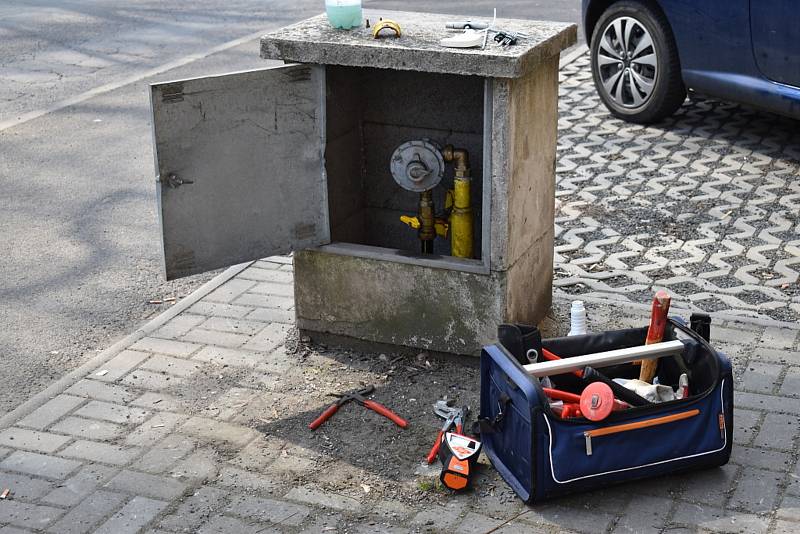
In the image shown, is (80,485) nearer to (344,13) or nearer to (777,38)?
(344,13)

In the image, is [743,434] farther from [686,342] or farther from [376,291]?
[376,291]

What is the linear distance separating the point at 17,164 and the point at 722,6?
517 centimetres

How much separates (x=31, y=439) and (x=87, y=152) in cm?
433

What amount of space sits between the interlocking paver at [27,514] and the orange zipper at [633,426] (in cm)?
198

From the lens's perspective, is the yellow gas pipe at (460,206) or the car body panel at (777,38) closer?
the yellow gas pipe at (460,206)

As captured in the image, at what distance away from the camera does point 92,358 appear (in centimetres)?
563

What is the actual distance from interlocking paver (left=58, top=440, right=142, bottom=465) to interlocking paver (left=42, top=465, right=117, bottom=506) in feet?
0.20

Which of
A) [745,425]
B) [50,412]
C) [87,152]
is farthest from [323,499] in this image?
[87,152]

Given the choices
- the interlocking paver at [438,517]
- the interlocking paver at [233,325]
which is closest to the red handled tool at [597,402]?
the interlocking paver at [438,517]

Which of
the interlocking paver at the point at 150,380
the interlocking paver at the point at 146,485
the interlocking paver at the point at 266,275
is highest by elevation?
the interlocking paver at the point at 266,275

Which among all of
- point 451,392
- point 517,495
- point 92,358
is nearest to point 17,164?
point 92,358

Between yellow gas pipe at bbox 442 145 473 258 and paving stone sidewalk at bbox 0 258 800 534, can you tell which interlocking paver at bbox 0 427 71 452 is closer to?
paving stone sidewalk at bbox 0 258 800 534

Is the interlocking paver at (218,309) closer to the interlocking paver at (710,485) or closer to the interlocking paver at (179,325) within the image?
the interlocking paver at (179,325)

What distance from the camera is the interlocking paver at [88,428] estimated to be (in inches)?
191
